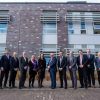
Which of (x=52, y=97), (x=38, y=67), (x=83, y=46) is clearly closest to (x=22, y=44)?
(x=83, y=46)

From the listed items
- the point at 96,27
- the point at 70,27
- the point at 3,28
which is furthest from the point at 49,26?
the point at 96,27

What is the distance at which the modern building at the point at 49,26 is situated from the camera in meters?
24.4

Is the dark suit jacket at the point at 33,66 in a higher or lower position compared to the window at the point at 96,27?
lower

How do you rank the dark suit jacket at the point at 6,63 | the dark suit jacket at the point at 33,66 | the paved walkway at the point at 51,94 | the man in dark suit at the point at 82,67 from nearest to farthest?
the paved walkway at the point at 51,94 → the man in dark suit at the point at 82,67 → the dark suit jacket at the point at 6,63 → the dark suit jacket at the point at 33,66

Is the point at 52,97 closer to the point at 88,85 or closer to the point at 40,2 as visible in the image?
the point at 88,85

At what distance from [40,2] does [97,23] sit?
18.9 feet

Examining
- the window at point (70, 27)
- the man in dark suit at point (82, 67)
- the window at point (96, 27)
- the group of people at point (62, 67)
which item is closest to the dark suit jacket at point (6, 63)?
the group of people at point (62, 67)

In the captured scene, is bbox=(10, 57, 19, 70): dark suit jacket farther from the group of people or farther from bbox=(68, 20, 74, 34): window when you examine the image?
bbox=(68, 20, 74, 34): window

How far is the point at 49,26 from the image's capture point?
25.1 metres

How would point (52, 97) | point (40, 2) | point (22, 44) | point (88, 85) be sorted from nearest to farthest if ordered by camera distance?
point (52, 97), point (88, 85), point (22, 44), point (40, 2)

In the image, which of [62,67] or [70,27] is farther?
[70,27]

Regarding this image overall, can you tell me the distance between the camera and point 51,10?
25656 millimetres

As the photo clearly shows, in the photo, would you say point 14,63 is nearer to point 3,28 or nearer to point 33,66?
point 33,66

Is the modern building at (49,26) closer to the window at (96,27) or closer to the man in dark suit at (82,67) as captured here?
the window at (96,27)
